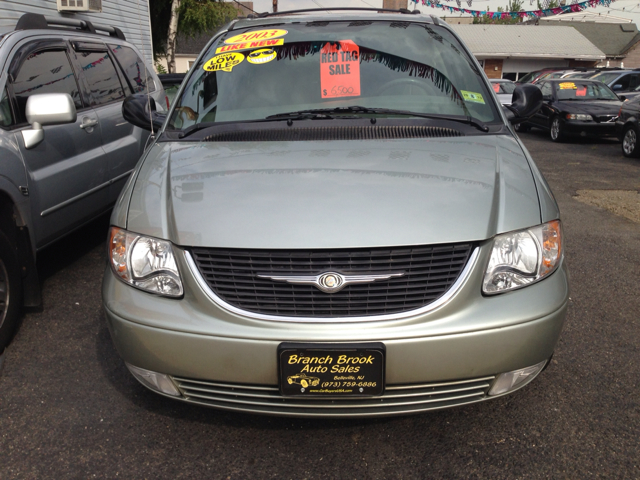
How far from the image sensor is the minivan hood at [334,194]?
2.10m

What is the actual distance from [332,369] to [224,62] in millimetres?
2132

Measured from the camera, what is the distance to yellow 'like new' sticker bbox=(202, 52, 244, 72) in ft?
A: 11.1

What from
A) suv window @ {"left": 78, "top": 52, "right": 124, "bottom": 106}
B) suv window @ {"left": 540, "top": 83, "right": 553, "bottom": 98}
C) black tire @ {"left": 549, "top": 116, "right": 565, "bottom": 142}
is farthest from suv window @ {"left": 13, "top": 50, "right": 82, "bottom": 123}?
suv window @ {"left": 540, "top": 83, "right": 553, "bottom": 98}

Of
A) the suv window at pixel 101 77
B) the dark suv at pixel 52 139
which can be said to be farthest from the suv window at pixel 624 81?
the suv window at pixel 101 77

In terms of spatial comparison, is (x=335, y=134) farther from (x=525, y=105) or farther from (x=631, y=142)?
(x=631, y=142)

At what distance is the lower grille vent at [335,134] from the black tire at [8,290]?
1354 mm

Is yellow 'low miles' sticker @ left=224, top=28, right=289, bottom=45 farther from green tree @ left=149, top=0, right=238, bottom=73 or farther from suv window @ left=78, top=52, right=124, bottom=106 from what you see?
green tree @ left=149, top=0, right=238, bottom=73

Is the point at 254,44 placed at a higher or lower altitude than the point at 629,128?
higher

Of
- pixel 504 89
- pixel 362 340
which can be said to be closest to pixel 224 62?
pixel 362 340

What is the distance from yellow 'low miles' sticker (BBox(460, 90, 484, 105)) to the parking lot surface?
1.45 m

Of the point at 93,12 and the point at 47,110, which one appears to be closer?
the point at 47,110

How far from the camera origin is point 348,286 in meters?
2.06

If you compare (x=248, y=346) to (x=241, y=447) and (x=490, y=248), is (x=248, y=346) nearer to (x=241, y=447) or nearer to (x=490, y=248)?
(x=241, y=447)

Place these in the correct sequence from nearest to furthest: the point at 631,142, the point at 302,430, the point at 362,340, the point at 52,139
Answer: the point at 362,340, the point at 302,430, the point at 52,139, the point at 631,142
